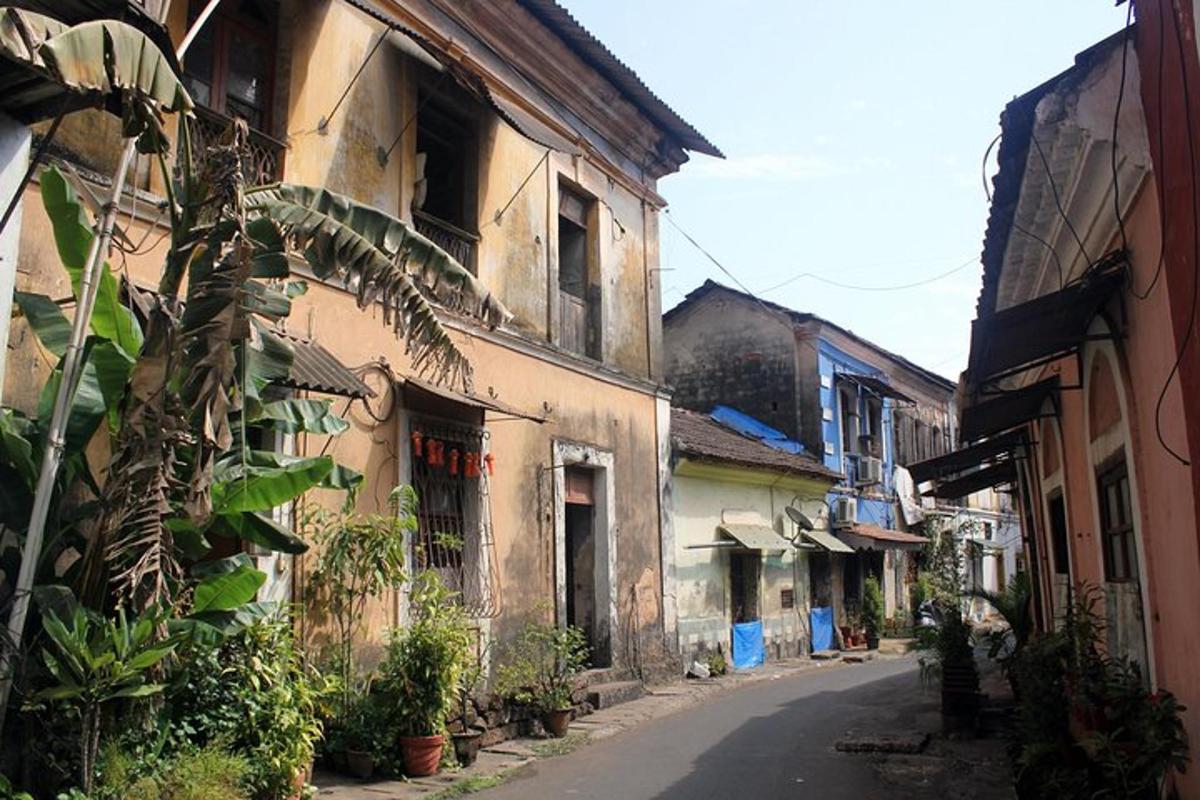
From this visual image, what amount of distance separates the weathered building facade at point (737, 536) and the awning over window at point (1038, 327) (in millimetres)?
8701

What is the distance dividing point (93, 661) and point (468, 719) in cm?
496

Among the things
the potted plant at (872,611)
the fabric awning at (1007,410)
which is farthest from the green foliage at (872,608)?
the fabric awning at (1007,410)

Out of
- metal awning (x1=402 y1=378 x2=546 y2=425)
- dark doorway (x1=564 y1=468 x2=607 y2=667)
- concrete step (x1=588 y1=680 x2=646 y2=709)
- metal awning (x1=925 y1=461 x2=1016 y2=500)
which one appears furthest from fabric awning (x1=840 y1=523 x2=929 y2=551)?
metal awning (x1=402 y1=378 x2=546 y2=425)

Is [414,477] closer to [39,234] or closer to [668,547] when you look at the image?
[39,234]

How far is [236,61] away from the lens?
883 cm

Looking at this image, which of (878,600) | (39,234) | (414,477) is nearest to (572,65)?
(414,477)

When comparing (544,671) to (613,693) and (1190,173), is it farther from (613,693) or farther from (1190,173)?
(1190,173)

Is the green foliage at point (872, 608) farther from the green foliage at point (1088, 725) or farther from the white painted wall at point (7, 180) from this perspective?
the white painted wall at point (7, 180)

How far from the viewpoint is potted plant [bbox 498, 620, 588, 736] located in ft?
35.4

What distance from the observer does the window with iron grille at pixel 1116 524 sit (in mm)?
6875

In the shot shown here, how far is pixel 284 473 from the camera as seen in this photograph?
6523 millimetres

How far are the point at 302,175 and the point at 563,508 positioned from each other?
5.33 m

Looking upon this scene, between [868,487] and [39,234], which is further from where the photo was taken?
[868,487]

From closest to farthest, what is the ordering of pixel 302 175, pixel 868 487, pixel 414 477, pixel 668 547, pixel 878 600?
pixel 302 175
pixel 414 477
pixel 668 547
pixel 878 600
pixel 868 487
